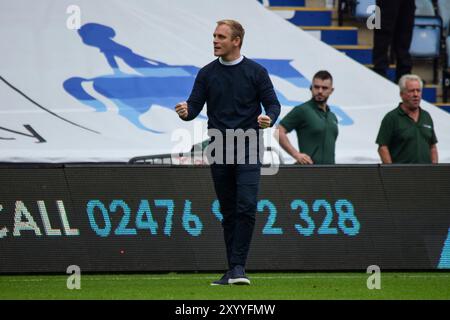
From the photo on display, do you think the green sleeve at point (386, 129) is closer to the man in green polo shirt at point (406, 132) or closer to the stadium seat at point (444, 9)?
the man in green polo shirt at point (406, 132)

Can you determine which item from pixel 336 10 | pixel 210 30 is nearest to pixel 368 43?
pixel 336 10

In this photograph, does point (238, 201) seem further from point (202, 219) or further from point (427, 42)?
point (427, 42)

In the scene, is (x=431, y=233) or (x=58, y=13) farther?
(x=58, y=13)

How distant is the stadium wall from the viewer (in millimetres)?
10727

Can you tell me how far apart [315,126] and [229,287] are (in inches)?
132

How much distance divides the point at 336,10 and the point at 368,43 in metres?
0.70

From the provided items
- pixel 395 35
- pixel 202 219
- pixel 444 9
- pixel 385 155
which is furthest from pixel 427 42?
pixel 202 219

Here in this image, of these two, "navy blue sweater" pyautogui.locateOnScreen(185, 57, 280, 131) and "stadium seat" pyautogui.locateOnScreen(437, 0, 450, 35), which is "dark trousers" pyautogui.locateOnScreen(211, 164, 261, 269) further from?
"stadium seat" pyautogui.locateOnScreen(437, 0, 450, 35)

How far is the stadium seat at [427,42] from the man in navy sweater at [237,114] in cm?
900

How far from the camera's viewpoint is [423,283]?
975cm

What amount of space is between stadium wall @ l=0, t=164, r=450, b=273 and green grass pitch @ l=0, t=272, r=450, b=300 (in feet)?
0.68
